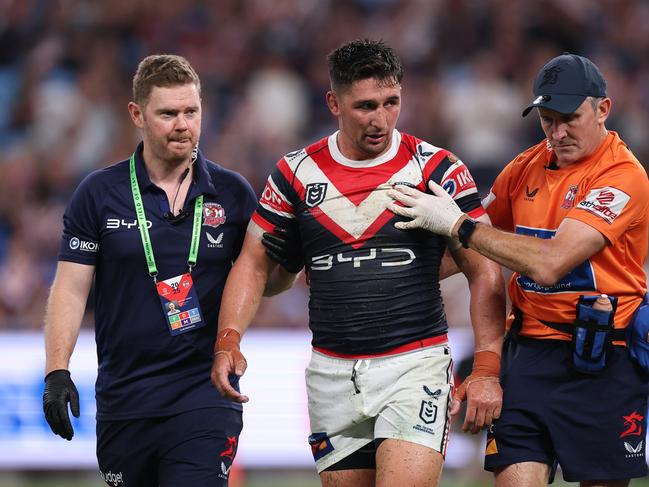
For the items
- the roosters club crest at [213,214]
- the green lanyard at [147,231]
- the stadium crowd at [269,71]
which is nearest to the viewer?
the green lanyard at [147,231]

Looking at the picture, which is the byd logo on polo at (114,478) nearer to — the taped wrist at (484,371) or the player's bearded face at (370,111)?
the taped wrist at (484,371)

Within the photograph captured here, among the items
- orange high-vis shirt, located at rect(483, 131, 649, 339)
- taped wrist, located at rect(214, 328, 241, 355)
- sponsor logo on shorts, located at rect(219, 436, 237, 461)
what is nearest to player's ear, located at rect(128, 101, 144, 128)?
taped wrist, located at rect(214, 328, 241, 355)

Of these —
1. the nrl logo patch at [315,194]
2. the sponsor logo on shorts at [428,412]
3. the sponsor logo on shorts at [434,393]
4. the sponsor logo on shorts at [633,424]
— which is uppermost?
the nrl logo patch at [315,194]

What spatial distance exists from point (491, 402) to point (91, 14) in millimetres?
10438

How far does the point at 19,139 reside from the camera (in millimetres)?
14219

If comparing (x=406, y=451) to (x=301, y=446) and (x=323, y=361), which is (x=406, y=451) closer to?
(x=323, y=361)

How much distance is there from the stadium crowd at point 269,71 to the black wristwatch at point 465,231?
7.29m

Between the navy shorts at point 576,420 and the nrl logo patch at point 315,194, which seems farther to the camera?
the nrl logo patch at point 315,194

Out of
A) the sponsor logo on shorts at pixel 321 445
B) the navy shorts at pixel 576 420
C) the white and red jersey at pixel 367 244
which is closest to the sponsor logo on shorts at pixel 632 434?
the navy shorts at pixel 576 420

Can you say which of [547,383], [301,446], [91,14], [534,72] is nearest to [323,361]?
[547,383]

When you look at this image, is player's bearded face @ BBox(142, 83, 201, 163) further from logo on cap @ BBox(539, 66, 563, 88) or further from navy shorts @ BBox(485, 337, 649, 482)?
navy shorts @ BBox(485, 337, 649, 482)

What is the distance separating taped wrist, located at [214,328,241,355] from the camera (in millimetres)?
5945

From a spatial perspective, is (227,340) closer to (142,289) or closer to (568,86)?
(142,289)

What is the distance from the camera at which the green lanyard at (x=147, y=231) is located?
6.12 metres
